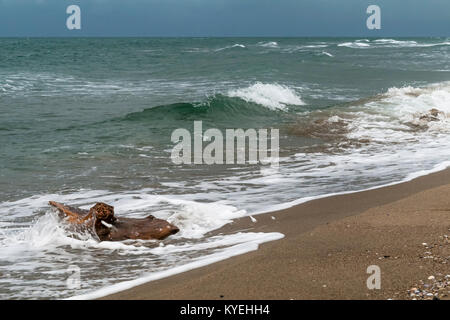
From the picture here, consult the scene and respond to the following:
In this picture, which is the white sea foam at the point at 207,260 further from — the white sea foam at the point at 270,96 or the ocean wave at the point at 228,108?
the white sea foam at the point at 270,96

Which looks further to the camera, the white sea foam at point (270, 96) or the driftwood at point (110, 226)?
the white sea foam at point (270, 96)

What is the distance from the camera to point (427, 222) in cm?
501

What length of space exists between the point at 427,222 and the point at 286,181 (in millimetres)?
3022

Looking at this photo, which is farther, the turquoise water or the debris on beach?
the turquoise water

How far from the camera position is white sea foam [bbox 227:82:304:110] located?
59.2 feet

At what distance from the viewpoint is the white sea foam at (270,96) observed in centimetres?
1805

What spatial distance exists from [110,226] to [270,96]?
559 inches

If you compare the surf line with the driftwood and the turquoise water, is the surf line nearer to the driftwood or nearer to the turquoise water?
the turquoise water

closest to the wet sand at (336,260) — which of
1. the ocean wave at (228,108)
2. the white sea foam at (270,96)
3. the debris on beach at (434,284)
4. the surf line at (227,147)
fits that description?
the debris on beach at (434,284)

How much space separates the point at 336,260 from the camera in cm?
417

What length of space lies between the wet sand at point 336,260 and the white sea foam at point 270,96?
12.1 meters

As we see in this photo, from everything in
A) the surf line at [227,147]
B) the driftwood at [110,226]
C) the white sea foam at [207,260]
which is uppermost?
the surf line at [227,147]

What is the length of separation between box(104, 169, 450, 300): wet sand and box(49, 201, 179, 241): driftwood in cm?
64

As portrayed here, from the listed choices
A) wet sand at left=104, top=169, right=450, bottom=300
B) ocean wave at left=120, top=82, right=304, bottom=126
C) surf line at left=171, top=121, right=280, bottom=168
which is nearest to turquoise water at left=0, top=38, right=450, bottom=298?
ocean wave at left=120, top=82, right=304, bottom=126
